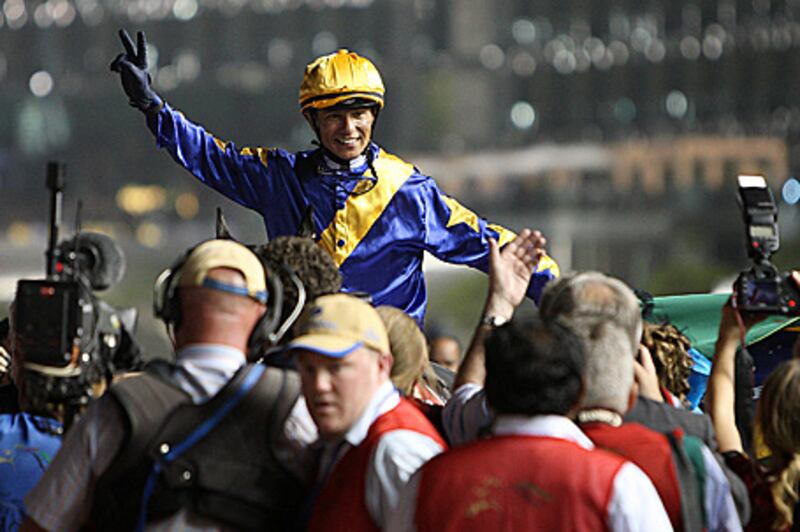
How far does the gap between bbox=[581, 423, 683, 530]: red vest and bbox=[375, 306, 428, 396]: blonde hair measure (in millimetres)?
490

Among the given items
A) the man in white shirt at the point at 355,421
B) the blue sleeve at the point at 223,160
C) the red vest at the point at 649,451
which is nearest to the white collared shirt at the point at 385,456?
the man in white shirt at the point at 355,421

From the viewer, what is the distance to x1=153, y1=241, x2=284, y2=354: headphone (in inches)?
119

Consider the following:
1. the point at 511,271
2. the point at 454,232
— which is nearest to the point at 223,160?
the point at 454,232

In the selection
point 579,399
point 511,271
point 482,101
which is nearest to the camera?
point 579,399

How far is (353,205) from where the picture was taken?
483 centimetres

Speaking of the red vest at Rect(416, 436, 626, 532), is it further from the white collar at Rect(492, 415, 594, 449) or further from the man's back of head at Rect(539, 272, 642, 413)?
the man's back of head at Rect(539, 272, 642, 413)

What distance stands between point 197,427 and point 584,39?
75.2 ft

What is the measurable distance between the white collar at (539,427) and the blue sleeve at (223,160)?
7.69 feet

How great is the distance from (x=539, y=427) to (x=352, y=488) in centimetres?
39

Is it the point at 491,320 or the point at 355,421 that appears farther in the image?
the point at 491,320

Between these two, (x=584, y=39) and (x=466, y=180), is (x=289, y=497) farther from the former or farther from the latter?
(x=584, y=39)

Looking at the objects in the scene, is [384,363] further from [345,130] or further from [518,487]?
[345,130]

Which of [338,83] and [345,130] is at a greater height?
[338,83]

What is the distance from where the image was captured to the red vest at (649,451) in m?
2.74
